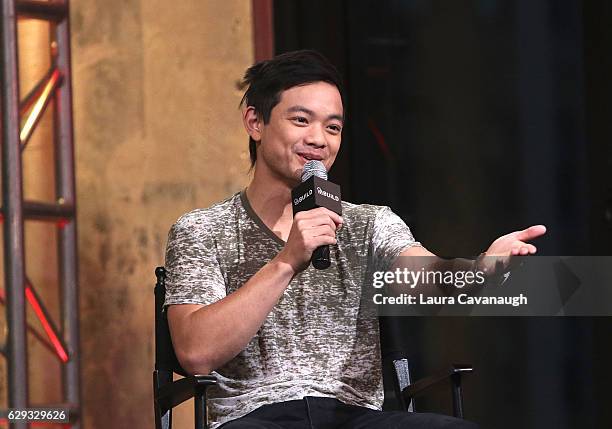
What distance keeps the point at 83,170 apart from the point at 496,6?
161cm

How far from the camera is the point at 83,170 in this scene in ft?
12.5

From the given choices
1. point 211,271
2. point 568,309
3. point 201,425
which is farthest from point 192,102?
point 201,425

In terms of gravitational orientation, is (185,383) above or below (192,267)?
below

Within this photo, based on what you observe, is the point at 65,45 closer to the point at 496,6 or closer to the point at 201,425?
the point at 496,6

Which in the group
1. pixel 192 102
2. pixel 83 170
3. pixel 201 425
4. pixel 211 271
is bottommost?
pixel 201 425

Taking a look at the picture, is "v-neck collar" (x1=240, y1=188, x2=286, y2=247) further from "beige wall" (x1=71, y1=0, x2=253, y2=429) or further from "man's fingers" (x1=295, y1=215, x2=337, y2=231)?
"beige wall" (x1=71, y1=0, x2=253, y2=429)

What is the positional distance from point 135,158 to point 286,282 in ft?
6.49

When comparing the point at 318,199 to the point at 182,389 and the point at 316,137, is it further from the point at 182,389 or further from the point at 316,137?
the point at 182,389

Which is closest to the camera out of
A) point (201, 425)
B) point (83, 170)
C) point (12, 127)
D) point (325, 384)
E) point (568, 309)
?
point (201, 425)

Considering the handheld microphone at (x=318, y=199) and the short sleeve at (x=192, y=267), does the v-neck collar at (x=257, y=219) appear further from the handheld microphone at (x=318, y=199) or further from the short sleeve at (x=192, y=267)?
the handheld microphone at (x=318, y=199)

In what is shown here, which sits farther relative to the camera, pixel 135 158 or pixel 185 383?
pixel 135 158

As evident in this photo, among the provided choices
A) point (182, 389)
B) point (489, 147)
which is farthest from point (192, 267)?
point (489, 147)

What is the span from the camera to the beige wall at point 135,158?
378cm

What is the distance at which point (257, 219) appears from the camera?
88.0 inches
